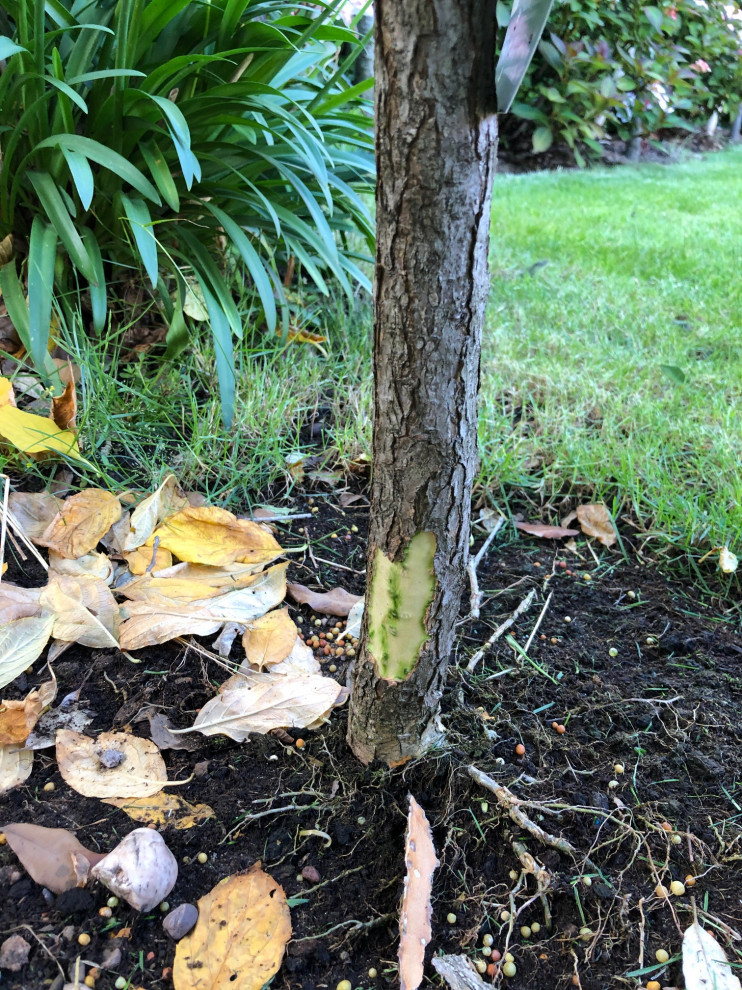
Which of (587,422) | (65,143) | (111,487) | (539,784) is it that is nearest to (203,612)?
(111,487)

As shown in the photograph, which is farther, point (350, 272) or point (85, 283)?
point (350, 272)

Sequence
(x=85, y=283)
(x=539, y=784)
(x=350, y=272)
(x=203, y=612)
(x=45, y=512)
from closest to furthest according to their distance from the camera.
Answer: (x=539, y=784), (x=203, y=612), (x=45, y=512), (x=85, y=283), (x=350, y=272)

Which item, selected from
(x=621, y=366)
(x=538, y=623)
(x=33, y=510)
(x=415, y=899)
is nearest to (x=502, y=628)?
(x=538, y=623)

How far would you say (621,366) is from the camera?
95.3 inches

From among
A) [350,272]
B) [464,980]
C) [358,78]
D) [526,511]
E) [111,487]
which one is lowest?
[464,980]

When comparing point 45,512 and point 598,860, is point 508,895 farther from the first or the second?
point 45,512

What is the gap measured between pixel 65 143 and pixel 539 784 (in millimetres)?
1660

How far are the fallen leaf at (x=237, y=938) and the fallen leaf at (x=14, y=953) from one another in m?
0.18

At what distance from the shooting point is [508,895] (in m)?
0.98

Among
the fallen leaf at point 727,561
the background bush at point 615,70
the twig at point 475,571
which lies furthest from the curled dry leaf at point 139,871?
the background bush at point 615,70

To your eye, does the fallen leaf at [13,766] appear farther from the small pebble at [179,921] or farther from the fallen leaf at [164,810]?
the small pebble at [179,921]

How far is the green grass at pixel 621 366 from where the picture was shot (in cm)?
183

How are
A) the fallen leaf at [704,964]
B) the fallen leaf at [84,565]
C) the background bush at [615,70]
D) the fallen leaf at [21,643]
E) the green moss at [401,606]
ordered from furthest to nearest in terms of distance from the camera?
the background bush at [615,70] → the fallen leaf at [84,565] → the fallen leaf at [21,643] → the green moss at [401,606] → the fallen leaf at [704,964]

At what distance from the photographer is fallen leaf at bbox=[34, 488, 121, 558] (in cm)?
146
